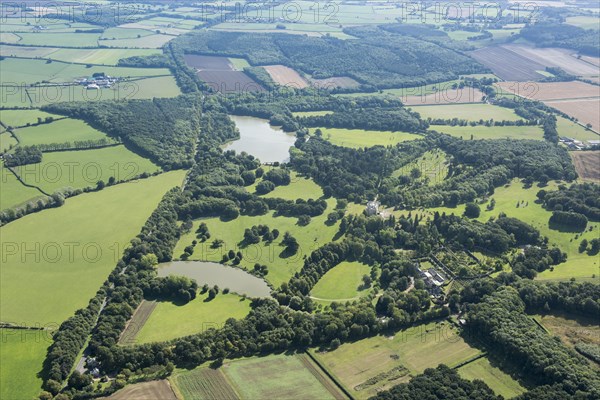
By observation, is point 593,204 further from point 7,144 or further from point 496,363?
point 7,144

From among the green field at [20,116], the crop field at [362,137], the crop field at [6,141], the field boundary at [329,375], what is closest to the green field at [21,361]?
the field boundary at [329,375]

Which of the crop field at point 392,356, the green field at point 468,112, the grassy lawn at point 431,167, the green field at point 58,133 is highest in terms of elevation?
the green field at point 468,112

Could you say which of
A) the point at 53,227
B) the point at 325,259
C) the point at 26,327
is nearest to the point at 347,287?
the point at 325,259

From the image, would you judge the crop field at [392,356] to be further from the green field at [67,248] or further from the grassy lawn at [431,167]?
the grassy lawn at [431,167]

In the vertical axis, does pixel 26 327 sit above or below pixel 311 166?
below

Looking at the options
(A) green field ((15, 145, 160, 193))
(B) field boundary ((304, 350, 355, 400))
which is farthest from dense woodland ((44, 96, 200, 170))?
(B) field boundary ((304, 350, 355, 400))

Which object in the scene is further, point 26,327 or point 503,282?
point 503,282

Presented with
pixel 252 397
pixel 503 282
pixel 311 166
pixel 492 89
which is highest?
pixel 492 89
